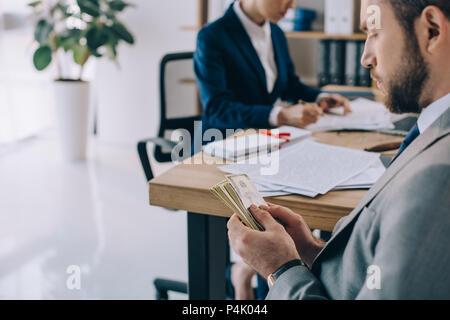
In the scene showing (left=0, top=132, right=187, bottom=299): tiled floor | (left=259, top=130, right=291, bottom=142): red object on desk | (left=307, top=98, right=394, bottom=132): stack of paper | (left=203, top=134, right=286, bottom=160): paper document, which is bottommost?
(left=0, top=132, right=187, bottom=299): tiled floor

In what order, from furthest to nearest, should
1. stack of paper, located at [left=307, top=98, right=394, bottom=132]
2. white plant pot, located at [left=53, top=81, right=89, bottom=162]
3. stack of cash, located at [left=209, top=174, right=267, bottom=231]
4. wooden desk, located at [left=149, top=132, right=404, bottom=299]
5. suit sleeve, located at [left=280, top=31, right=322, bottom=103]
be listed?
white plant pot, located at [left=53, top=81, right=89, bottom=162], suit sleeve, located at [left=280, top=31, right=322, bottom=103], stack of paper, located at [left=307, top=98, right=394, bottom=132], wooden desk, located at [left=149, top=132, right=404, bottom=299], stack of cash, located at [left=209, top=174, right=267, bottom=231]

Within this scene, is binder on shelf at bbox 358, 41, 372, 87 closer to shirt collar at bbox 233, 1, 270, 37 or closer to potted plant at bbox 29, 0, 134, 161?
shirt collar at bbox 233, 1, 270, 37

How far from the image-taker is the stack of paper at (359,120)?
1.73m

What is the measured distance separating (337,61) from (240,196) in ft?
8.12

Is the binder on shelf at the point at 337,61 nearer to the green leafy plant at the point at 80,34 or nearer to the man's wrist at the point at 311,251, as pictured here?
the green leafy plant at the point at 80,34

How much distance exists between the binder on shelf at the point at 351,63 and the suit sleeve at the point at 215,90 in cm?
142

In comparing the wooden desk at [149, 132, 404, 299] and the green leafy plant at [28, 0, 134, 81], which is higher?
the green leafy plant at [28, 0, 134, 81]

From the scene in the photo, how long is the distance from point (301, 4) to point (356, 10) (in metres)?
0.44

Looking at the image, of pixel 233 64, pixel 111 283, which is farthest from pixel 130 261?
pixel 233 64

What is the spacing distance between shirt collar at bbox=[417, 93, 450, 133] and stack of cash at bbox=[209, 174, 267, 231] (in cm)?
34

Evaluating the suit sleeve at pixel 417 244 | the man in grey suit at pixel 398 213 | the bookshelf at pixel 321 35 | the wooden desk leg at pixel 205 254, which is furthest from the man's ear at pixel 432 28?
the bookshelf at pixel 321 35

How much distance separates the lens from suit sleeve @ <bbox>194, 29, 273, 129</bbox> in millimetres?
1869

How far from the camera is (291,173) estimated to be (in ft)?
4.14

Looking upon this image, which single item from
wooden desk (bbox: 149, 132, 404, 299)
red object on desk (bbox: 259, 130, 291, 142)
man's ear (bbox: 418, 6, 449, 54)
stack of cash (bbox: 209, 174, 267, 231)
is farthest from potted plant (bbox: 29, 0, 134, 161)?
man's ear (bbox: 418, 6, 449, 54)
